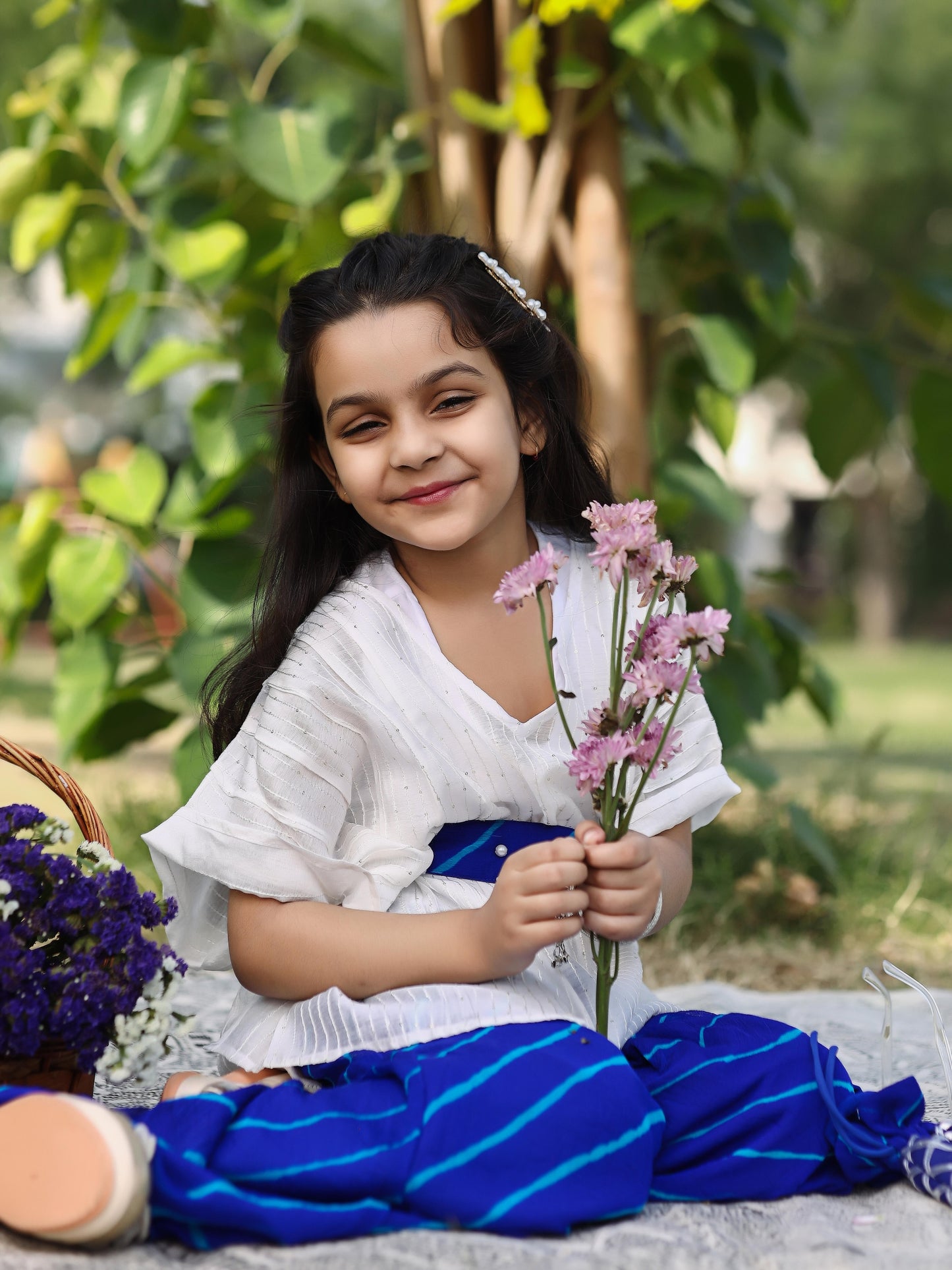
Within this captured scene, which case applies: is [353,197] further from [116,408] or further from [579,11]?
[116,408]

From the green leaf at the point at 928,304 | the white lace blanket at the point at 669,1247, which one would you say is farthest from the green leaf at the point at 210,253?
the white lace blanket at the point at 669,1247

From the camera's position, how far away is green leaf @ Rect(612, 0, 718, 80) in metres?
2.41

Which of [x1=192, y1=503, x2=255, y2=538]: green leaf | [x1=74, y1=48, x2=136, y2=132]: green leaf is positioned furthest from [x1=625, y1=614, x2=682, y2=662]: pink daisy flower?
[x1=74, y1=48, x2=136, y2=132]: green leaf

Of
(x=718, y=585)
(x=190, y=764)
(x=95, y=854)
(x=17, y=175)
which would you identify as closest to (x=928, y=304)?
(x=718, y=585)

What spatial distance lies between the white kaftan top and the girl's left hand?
0.52 ft

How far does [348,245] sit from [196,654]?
802 millimetres

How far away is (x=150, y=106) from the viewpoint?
257 cm

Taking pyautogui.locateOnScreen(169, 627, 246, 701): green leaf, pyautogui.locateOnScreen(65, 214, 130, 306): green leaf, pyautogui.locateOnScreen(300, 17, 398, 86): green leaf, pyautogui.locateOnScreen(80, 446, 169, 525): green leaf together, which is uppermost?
pyautogui.locateOnScreen(300, 17, 398, 86): green leaf

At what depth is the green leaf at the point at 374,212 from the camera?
2572mm

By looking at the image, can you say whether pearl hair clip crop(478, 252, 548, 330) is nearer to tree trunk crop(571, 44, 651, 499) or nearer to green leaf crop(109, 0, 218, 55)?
tree trunk crop(571, 44, 651, 499)

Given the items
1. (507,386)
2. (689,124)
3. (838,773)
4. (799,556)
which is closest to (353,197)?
(689,124)

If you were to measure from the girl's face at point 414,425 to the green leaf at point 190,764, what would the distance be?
2.97ft

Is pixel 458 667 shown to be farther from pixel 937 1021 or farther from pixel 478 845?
pixel 937 1021

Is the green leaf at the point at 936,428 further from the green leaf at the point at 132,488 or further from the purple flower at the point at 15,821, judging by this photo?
the purple flower at the point at 15,821
